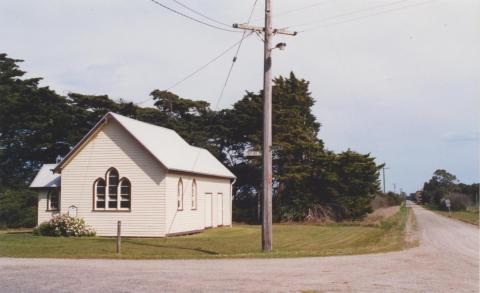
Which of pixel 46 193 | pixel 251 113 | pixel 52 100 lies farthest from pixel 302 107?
pixel 46 193

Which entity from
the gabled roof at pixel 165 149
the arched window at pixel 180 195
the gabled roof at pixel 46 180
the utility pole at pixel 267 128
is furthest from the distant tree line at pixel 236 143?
the utility pole at pixel 267 128

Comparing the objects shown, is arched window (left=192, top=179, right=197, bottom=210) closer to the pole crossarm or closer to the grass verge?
the pole crossarm

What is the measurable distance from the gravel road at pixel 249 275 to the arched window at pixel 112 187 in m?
12.0

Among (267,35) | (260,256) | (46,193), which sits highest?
(267,35)

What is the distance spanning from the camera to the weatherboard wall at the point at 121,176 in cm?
2853

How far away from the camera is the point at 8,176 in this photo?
51312 millimetres

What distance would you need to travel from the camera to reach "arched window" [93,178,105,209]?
2962cm

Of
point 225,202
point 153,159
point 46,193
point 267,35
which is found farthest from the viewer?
point 225,202

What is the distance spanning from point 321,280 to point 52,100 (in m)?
44.8

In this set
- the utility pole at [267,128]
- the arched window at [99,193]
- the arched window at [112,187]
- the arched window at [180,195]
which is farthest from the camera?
the arched window at [180,195]

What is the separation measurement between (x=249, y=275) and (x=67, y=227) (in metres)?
17.8

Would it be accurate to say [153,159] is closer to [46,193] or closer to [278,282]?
[46,193]

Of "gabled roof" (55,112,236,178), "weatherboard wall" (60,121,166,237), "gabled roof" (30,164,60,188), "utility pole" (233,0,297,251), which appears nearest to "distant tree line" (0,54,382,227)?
"gabled roof" (30,164,60,188)

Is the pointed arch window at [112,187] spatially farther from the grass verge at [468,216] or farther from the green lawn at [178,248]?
the grass verge at [468,216]
